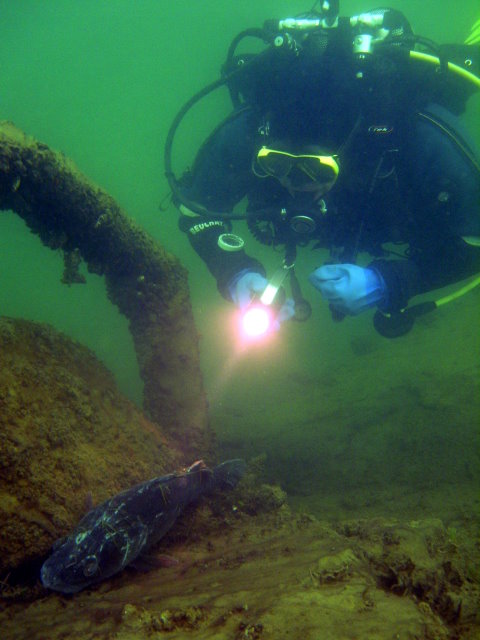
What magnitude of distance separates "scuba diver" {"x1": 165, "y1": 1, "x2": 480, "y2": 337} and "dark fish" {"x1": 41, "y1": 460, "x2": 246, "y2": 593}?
71.0 inches

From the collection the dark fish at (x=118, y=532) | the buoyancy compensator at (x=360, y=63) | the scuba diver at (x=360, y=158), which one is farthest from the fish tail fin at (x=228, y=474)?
the buoyancy compensator at (x=360, y=63)

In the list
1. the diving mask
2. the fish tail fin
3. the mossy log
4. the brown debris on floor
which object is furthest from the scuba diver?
the brown debris on floor

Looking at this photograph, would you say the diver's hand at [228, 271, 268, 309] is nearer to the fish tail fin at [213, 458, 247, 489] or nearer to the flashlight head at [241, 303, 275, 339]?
the flashlight head at [241, 303, 275, 339]

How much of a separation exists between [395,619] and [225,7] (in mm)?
37209

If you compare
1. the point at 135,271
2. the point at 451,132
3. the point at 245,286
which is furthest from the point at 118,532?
the point at 451,132

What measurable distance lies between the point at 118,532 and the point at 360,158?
13.6 feet

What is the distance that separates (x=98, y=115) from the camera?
37.2 metres

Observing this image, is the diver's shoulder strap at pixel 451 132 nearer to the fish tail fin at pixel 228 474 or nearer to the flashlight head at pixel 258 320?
the flashlight head at pixel 258 320

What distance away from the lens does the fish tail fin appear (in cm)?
318

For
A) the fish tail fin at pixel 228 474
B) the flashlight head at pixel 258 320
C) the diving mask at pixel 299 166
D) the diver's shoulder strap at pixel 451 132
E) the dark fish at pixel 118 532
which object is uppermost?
Result: the diver's shoulder strap at pixel 451 132

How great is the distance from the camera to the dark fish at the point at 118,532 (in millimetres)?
2113

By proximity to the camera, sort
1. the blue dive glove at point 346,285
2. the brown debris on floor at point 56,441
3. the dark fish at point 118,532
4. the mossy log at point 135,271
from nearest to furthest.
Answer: the dark fish at point 118,532 → the brown debris on floor at point 56,441 → the mossy log at point 135,271 → the blue dive glove at point 346,285

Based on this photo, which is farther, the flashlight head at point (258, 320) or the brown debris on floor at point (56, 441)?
the flashlight head at point (258, 320)

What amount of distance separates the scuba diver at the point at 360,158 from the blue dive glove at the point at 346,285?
12mm
